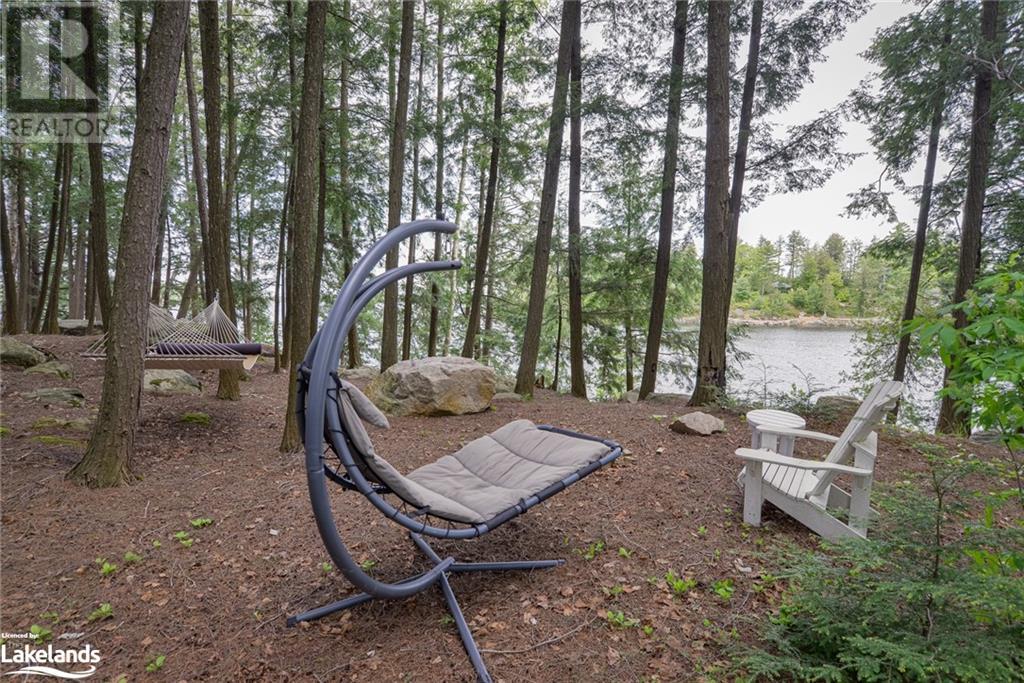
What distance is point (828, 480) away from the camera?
2566 millimetres

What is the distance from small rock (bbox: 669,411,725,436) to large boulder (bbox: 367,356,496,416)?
236 centimetres

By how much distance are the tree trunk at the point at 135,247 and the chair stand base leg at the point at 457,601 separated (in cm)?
208

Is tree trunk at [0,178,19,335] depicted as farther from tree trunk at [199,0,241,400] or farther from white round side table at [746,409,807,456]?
white round side table at [746,409,807,456]

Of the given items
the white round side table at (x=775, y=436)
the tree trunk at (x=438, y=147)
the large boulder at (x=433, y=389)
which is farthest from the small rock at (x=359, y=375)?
the white round side table at (x=775, y=436)

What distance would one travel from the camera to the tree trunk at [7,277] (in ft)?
26.5

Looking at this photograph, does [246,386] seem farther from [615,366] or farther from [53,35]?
[615,366]

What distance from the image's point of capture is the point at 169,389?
5844mm

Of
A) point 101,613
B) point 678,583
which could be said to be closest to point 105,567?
point 101,613

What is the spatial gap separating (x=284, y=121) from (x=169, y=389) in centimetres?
520

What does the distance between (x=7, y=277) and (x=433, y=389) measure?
913cm

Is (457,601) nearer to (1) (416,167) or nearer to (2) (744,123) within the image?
(2) (744,123)

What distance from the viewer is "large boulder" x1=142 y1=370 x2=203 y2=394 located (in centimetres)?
573

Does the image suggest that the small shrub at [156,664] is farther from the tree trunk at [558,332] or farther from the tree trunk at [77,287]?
the tree trunk at [77,287]

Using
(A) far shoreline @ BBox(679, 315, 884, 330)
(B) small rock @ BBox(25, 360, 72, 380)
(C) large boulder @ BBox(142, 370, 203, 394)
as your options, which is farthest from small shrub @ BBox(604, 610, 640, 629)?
(A) far shoreline @ BBox(679, 315, 884, 330)
